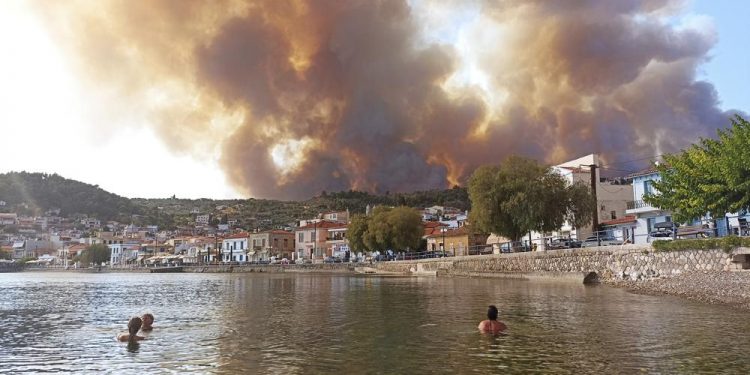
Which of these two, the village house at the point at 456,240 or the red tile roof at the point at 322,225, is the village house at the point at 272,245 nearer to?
the red tile roof at the point at 322,225

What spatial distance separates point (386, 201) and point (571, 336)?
179678 millimetres

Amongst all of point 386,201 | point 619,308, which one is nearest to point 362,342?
point 619,308

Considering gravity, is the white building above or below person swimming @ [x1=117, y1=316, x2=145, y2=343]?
above

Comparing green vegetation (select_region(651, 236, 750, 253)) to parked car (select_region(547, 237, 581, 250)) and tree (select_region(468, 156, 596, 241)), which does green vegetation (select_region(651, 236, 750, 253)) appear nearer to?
parked car (select_region(547, 237, 581, 250))

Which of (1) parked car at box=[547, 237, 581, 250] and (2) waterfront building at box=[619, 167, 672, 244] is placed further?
(2) waterfront building at box=[619, 167, 672, 244]

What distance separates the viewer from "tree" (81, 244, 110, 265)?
468 ft

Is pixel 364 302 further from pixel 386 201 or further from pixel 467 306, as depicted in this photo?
pixel 386 201

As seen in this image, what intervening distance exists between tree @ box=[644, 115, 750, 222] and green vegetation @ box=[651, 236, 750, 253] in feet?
4.95

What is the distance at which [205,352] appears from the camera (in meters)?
13.2

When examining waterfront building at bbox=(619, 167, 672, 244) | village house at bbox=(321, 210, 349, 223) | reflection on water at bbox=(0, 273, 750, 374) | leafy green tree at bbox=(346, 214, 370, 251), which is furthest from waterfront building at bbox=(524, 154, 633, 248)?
village house at bbox=(321, 210, 349, 223)

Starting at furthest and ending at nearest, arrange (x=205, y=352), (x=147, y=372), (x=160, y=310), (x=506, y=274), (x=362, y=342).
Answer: (x=506, y=274)
(x=160, y=310)
(x=362, y=342)
(x=205, y=352)
(x=147, y=372)

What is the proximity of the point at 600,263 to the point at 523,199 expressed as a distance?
10.1 meters

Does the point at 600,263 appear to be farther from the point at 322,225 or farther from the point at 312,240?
the point at 312,240

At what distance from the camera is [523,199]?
1845 inches
